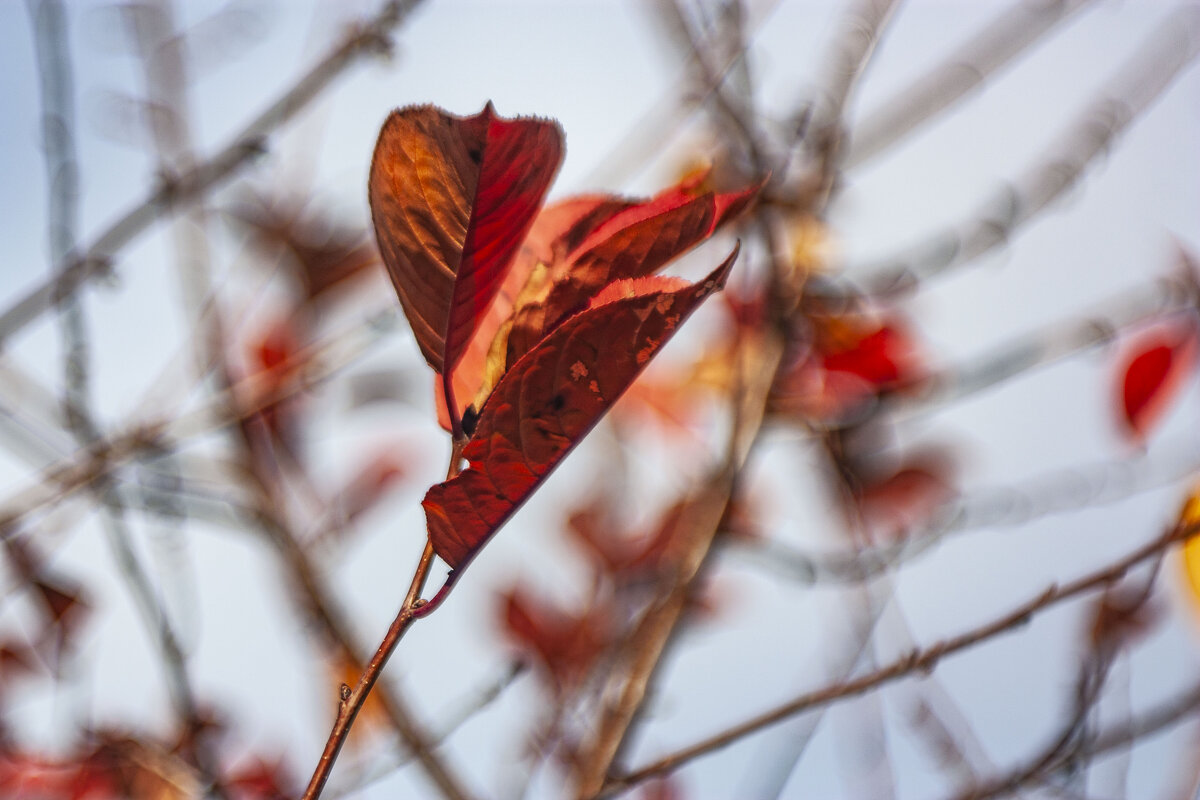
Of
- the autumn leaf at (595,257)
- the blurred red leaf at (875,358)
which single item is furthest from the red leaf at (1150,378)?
the autumn leaf at (595,257)

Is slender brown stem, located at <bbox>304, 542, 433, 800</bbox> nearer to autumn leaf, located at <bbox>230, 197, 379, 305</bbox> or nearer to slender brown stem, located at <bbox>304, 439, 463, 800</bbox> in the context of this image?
slender brown stem, located at <bbox>304, 439, 463, 800</bbox>

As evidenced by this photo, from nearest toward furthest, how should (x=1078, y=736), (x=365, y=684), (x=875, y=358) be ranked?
(x=365, y=684) → (x=1078, y=736) → (x=875, y=358)

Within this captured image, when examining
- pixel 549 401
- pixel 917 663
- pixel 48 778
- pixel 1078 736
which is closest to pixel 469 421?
pixel 549 401

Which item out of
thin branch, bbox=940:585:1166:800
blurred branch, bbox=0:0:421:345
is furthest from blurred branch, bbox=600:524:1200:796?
blurred branch, bbox=0:0:421:345

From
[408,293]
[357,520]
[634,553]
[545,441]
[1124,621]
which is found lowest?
[1124,621]

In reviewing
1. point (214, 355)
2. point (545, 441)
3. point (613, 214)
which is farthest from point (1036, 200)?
point (214, 355)

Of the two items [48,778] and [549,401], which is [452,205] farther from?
[48,778]

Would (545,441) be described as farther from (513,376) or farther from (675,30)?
(675,30)
